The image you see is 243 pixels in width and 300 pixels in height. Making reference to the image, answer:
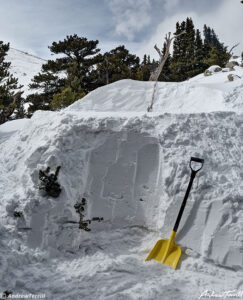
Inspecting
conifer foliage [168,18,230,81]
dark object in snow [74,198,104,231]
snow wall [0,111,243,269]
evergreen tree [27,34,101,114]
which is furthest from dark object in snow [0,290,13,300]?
conifer foliage [168,18,230,81]

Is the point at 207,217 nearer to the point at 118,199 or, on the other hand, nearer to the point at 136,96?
the point at 118,199

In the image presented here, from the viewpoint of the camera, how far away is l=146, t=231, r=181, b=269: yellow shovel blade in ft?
11.3

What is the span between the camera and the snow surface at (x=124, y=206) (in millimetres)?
3061

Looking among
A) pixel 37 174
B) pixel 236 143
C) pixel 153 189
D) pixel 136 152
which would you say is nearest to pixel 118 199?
pixel 153 189

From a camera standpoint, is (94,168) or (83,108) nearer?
(94,168)

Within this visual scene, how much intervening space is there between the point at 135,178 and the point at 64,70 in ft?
46.6

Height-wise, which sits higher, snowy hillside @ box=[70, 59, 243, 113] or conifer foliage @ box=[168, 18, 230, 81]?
conifer foliage @ box=[168, 18, 230, 81]

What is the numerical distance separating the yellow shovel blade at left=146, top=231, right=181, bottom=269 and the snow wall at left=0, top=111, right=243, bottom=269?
0.54 ft

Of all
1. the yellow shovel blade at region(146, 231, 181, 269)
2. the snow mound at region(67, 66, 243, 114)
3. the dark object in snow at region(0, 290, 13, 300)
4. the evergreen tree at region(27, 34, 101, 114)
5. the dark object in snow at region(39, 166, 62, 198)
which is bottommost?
the dark object in snow at region(0, 290, 13, 300)

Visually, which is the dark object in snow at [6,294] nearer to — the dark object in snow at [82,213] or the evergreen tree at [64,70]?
the dark object in snow at [82,213]

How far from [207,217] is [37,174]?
281 cm

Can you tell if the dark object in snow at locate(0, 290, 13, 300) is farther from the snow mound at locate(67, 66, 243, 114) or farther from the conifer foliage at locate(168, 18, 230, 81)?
the conifer foliage at locate(168, 18, 230, 81)

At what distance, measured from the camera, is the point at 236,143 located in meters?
4.18

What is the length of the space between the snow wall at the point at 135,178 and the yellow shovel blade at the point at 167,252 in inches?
6.4
